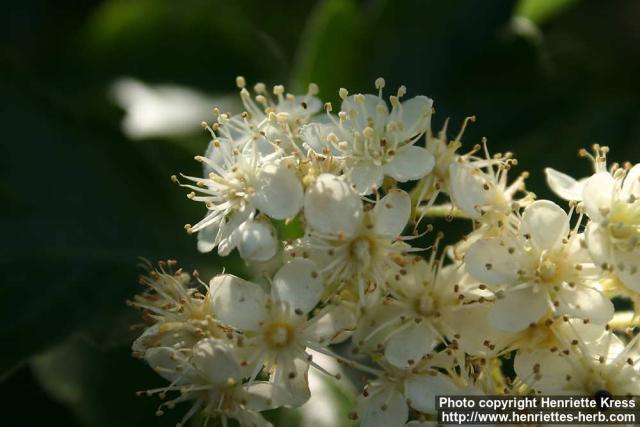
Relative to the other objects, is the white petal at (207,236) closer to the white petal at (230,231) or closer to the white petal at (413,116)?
the white petal at (230,231)

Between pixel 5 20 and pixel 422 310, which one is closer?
pixel 422 310

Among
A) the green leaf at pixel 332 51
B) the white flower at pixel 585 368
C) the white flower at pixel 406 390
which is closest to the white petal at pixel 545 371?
the white flower at pixel 585 368

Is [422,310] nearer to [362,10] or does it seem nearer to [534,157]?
[534,157]

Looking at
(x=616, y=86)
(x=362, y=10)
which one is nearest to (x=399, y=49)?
(x=362, y=10)

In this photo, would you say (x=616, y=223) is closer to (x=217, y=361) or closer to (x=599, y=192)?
(x=599, y=192)

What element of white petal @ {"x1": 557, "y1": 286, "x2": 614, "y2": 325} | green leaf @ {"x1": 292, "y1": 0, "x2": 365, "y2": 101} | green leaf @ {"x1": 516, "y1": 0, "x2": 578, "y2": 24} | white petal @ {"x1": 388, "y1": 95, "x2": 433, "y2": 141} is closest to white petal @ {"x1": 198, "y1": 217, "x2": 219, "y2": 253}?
white petal @ {"x1": 388, "y1": 95, "x2": 433, "y2": 141}

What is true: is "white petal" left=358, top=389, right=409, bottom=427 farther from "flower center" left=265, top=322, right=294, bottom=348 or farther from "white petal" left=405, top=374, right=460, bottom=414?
"flower center" left=265, top=322, right=294, bottom=348
